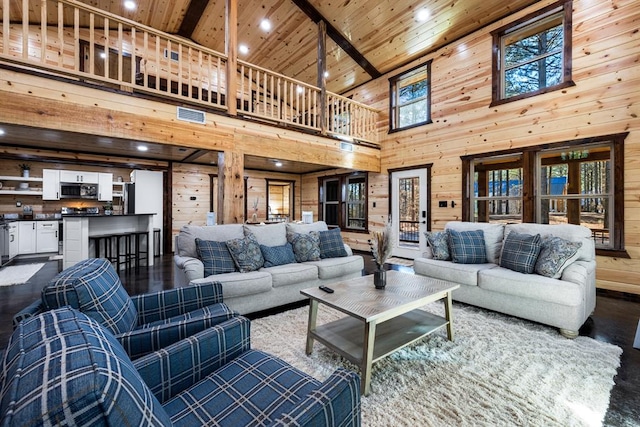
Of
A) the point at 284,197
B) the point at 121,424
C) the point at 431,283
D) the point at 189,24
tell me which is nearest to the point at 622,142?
the point at 431,283

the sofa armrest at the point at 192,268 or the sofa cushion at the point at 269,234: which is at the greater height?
the sofa cushion at the point at 269,234

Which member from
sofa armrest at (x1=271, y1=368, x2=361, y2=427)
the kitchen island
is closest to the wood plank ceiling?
the kitchen island

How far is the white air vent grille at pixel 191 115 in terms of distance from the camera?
13.3 feet

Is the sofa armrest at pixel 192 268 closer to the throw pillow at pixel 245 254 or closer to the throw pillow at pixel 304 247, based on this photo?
the throw pillow at pixel 245 254

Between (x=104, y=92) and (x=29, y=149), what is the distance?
4.22 m

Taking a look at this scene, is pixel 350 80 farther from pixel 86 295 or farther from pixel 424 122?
pixel 86 295

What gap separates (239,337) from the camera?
1497 millimetres

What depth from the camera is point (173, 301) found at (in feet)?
6.47

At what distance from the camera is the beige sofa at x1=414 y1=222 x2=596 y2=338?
2.65 meters

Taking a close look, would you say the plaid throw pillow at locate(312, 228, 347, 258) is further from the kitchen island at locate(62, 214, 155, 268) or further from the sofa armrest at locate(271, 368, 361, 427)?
the kitchen island at locate(62, 214, 155, 268)

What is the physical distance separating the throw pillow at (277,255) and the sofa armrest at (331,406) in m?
2.48

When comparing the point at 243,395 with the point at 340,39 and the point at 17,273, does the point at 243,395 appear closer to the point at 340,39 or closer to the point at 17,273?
the point at 17,273

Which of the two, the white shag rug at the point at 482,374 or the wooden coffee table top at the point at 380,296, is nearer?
the white shag rug at the point at 482,374

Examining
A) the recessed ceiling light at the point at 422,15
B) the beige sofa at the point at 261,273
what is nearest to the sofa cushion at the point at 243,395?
the beige sofa at the point at 261,273
